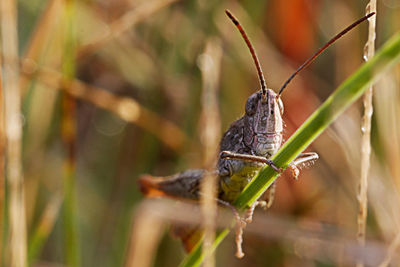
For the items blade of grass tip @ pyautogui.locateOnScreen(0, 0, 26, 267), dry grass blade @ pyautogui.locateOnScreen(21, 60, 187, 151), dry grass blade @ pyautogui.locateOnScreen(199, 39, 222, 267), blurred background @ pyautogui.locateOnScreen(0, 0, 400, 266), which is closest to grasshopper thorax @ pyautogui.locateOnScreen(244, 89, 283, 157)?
dry grass blade @ pyautogui.locateOnScreen(199, 39, 222, 267)

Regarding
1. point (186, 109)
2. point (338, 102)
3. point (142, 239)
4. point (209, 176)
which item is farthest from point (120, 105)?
point (338, 102)

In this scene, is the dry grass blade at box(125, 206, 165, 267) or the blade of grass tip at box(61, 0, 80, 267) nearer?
the blade of grass tip at box(61, 0, 80, 267)

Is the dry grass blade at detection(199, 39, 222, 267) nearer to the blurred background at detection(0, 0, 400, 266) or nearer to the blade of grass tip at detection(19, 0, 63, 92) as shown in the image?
the blurred background at detection(0, 0, 400, 266)

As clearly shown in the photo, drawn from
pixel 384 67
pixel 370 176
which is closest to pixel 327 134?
pixel 370 176

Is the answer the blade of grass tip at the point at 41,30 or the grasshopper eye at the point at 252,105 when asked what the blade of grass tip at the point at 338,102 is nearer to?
the grasshopper eye at the point at 252,105

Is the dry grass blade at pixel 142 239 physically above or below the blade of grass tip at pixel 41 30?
below

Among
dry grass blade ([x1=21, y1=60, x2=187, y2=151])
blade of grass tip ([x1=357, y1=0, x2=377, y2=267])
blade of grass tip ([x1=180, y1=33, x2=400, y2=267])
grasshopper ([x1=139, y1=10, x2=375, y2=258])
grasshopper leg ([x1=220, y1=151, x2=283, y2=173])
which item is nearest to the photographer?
blade of grass tip ([x1=180, y1=33, x2=400, y2=267])

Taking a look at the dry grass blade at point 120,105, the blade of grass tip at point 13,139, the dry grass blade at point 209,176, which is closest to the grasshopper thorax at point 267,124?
the dry grass blade at point 209,176

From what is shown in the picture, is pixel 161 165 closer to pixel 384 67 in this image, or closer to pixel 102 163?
pixel 102 163
